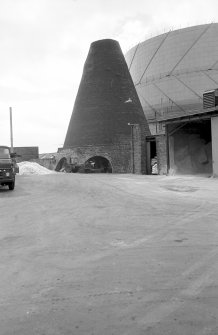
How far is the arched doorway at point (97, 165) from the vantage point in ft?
139

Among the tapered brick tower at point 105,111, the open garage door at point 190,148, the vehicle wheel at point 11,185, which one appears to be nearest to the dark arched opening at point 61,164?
the tapered brick tower at point 105,111

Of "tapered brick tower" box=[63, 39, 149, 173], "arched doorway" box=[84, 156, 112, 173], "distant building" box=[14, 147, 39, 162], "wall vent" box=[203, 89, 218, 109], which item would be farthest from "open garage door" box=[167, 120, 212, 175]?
"distant building" box=[14, 147, 39, 162]

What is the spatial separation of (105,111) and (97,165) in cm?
575

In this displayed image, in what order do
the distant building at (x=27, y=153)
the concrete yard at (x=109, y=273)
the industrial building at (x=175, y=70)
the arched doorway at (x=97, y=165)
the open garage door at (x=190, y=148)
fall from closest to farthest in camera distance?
the concrete yard at (x=109, y=273)
the open garage door at (x=190, y=148)
the arched doorway at (x=97, y=165)
the distant building at (x=27, y=153)
the industrial building at (x=175, y=70)

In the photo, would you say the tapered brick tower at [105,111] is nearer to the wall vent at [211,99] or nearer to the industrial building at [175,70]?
the industrial building at [175,70]

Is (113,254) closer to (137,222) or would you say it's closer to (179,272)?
(179,272)

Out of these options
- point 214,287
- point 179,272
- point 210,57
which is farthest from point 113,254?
point 210,57

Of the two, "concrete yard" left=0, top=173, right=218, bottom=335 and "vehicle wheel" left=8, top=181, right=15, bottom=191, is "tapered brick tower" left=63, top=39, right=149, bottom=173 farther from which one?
"concrete yard" left=0, top=173, right=218, bottom=335

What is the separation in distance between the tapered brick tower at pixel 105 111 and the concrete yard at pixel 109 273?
1200 inches

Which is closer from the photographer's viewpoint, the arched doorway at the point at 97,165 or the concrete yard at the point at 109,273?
the concrete yard at the point at 109,273

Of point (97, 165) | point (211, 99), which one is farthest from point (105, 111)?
point (211, 99)

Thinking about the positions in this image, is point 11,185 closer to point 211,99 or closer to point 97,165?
point 211,99

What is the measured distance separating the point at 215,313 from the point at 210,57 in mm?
57522

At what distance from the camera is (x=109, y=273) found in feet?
18.5
